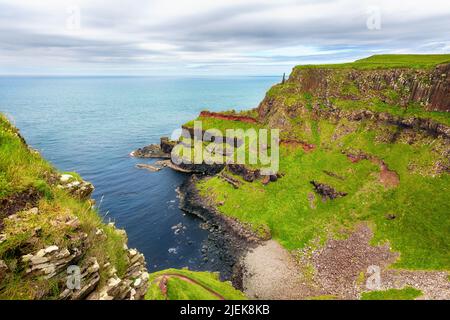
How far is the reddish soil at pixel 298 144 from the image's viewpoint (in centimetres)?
10385

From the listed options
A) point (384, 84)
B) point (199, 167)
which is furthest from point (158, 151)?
point (384, 84)

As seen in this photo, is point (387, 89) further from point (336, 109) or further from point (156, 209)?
point (156, 209)

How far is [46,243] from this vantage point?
13.5 m

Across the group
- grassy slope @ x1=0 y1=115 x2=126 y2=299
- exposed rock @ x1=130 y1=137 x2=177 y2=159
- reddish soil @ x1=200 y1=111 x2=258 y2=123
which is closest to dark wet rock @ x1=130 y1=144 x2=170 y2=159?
exposed rock @ x1=130 y1=137 x2=177 y2=159

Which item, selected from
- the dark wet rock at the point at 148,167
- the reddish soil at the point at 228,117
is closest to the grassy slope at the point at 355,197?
the reddish soil at the point at 228,117

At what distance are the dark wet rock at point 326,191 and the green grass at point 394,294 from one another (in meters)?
33.8

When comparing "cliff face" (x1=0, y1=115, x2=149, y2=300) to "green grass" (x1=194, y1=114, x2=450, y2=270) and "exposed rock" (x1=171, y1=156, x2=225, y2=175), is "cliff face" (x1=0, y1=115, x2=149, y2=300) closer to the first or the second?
"green grass" (x1=194, y1=114, x2=450, y2=270)

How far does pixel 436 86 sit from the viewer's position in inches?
3334

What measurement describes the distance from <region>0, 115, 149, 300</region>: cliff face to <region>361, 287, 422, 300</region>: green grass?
2049 inches

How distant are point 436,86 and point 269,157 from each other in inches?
2115

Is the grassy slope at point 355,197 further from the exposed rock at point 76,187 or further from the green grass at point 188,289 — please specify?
the exposed rock at point 76,187

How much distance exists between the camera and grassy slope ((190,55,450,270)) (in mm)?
67938

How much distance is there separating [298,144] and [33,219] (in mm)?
99608

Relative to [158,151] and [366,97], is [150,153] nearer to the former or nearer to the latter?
[158,151]
